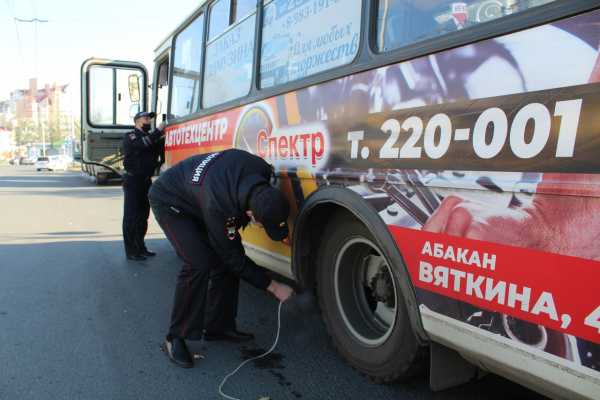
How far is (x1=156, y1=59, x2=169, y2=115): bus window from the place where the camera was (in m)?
6.84

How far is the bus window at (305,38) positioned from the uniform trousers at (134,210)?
297 cm

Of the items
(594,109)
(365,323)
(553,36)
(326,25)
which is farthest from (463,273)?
(326,25)

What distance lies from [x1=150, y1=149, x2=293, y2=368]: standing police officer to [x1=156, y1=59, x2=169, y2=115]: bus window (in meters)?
3.68

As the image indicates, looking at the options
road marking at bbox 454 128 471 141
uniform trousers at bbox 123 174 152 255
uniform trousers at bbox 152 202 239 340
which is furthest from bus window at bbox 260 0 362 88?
uniform trousers at bbox 123 174 152 255

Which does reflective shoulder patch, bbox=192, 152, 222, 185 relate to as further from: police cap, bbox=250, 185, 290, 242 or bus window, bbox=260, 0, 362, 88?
bus window, bbox=260, 0, 362, 88

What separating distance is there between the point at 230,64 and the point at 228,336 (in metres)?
2.24

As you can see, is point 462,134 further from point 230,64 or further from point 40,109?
point 40,109

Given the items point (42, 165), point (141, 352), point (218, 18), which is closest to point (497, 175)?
point (141, 352)

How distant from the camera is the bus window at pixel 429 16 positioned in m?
1.96

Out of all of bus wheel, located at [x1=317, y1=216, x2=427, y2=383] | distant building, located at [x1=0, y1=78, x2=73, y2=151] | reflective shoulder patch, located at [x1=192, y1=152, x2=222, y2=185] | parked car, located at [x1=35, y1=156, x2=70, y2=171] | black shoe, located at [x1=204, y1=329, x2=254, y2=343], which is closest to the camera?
bus wheel, located at [x1=317, y1=216, x2=427, y2=383]

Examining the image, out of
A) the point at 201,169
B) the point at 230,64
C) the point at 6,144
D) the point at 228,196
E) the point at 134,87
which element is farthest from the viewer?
the point at 6,144

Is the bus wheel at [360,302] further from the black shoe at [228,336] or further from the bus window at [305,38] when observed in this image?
the bus window at [305,38]

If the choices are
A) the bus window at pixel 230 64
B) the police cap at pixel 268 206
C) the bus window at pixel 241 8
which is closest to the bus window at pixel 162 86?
the bus window at pixel 230 64

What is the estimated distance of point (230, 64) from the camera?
4387mm
